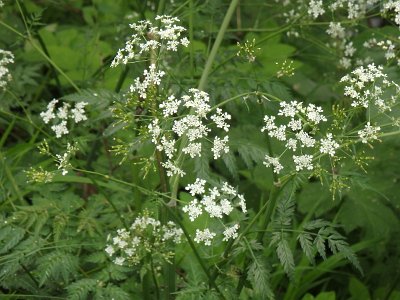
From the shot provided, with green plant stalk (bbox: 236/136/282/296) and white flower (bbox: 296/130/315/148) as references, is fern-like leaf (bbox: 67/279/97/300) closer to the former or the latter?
green plant stalk (bbox: 236/136/282/296)

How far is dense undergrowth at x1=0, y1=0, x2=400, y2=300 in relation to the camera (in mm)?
2383

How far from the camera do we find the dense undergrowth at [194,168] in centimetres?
238

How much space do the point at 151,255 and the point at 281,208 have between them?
0.58m

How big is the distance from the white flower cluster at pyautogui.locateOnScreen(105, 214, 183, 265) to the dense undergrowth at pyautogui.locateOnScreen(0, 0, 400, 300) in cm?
1

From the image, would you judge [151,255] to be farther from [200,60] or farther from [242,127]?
[242,127]

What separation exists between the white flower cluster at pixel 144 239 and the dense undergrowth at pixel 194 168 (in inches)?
0.4

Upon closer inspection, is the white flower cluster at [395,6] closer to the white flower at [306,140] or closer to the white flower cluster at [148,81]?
the white flower at [306,140]

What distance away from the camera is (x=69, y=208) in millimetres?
3145

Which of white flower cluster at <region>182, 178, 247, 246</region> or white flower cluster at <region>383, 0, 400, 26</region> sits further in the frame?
white flower cluster at <region>383, 0, 400, 26</region>

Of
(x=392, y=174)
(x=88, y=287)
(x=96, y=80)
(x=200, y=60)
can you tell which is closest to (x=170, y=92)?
(x=200, y=60)

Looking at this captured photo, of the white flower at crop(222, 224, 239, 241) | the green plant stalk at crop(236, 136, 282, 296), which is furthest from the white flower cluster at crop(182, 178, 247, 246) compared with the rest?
the green plant stalk at crop(236, 136, 282, 296)

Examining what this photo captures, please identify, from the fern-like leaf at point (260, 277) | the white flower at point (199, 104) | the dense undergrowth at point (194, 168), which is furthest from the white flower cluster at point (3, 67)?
the fern-like leaf at point (260, 277)

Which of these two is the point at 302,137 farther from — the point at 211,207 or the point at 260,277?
the point at 260,277

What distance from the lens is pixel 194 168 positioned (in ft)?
11.8
